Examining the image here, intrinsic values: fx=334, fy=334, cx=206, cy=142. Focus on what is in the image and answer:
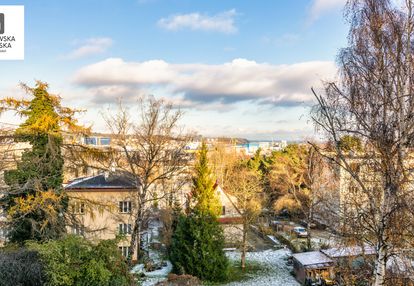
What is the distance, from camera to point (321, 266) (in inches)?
731

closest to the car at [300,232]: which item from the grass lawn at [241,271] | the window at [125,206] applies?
the grass lawn at [241,271]

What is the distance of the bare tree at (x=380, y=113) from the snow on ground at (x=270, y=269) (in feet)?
42.7

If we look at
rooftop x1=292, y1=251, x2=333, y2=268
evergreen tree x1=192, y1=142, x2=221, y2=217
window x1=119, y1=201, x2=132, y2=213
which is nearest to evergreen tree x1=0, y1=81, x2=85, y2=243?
window x1=119, y1=201, x2=132, y2=213

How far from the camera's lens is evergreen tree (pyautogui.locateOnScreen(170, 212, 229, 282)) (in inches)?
756

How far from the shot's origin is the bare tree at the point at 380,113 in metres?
6.78

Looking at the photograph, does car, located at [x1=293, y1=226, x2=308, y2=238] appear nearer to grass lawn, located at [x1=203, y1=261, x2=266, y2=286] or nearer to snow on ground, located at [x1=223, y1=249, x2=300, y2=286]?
snow on ground, located at [x1=223, y1=249, x2=300, y2=286]

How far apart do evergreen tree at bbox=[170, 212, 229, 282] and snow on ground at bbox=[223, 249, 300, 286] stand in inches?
50.1

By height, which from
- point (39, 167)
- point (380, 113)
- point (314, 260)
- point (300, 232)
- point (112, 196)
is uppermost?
point (380, 113)

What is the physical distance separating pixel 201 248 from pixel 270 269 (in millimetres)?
5752

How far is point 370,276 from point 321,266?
11572mm

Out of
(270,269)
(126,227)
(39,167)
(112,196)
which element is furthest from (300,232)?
(39,167)

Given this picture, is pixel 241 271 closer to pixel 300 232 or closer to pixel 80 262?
pixel 300 232

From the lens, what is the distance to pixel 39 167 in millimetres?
14172

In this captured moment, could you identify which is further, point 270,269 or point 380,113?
point 270,269
